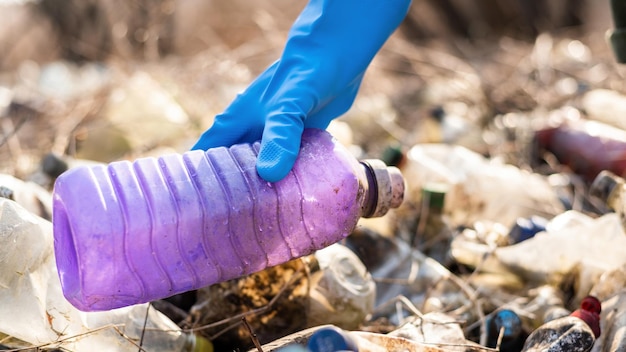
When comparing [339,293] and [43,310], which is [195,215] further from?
[339,293]

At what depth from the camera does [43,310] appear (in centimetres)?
145

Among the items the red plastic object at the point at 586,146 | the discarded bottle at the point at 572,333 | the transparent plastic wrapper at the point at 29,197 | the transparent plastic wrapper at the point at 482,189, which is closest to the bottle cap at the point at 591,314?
the discarded bottle at the point at 572,333

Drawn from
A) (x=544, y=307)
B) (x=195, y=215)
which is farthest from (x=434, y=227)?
(x=195, y=215)

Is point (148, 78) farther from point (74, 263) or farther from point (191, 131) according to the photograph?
point (74, 263)

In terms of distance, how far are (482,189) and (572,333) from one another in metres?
1.10

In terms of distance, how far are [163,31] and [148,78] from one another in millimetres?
2561

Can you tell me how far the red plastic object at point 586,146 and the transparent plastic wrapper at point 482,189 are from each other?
217 millimetres

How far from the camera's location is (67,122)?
3420 mm

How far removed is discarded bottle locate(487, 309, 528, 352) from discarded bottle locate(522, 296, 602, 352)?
175mm

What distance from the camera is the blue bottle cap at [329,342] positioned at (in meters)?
1.09

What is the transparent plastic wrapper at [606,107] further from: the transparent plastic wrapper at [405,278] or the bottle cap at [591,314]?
the bottle cap at [591,314]

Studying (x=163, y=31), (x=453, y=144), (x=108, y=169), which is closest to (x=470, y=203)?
(x=453, y=144)

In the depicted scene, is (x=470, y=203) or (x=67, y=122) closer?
(x=470, y=203)

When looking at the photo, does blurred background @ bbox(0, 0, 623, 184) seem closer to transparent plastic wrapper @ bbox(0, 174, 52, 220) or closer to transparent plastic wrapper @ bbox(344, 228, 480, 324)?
transparent plastic wrapper @ bbox(0, 174, 52, 220)
